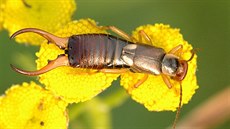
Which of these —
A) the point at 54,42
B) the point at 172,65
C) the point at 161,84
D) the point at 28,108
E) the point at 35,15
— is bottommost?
the point at 28,108

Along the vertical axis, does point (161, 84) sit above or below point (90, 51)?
below

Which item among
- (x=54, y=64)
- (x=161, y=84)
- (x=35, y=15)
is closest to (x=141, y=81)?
(x=161, y=84)

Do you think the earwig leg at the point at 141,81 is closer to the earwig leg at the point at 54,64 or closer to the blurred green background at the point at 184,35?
the earwig leg at the point at 54,64

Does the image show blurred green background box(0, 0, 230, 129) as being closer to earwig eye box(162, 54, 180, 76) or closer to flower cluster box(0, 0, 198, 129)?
flower cluster box(0, 0, 198, 129)

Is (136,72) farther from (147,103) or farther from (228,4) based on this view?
(228,4)

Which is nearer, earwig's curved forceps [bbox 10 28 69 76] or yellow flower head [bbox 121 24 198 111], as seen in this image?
earwig's curved forceps [bbox 10 28 69 76]

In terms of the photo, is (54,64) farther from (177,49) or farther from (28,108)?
(177,49)

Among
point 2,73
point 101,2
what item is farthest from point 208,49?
point 2,73

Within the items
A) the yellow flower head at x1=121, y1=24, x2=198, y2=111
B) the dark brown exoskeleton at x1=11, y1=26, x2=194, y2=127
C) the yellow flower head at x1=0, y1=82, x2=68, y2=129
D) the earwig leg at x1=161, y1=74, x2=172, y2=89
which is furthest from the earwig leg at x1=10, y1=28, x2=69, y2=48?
the earwig leg at x1=161, y1=74, x2=172, y2=89
